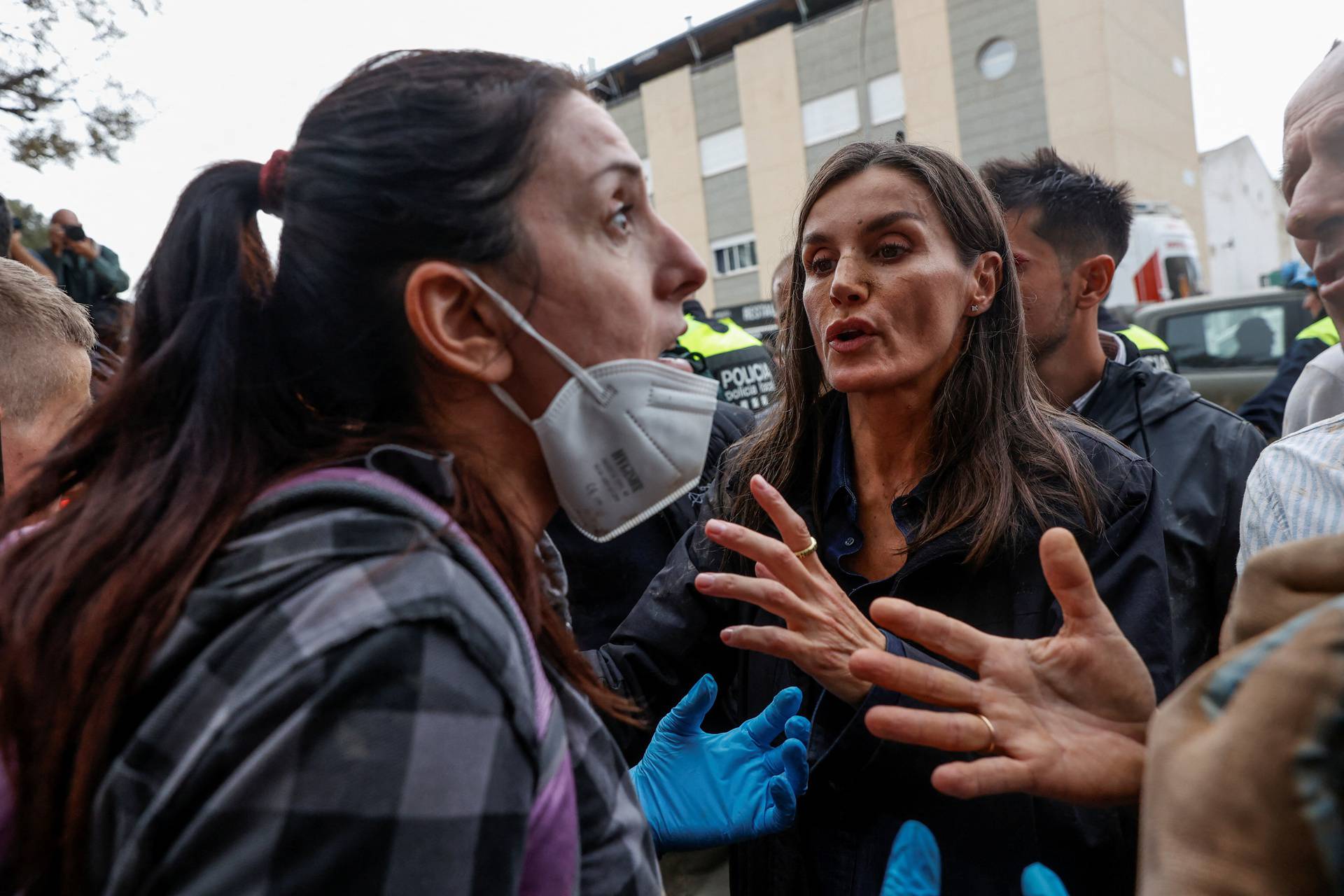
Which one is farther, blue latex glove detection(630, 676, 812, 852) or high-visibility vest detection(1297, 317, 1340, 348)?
high-visibility vest detection(1297, 317, 1340, 348)

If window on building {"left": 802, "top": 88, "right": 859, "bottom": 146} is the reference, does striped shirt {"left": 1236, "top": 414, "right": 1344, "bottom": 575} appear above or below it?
below

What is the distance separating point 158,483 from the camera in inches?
39.0

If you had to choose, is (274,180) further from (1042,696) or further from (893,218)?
(893,218)

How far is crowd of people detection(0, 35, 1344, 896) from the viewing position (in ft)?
2.56

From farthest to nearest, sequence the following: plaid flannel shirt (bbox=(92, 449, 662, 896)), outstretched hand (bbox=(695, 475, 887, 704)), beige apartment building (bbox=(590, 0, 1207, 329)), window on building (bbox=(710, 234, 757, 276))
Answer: window on building (bbox=(710, 234, 757, 276)) < beige apartment building (bbox=(590, 0, 1207, 329)) < outstretched hand (bbox=(695, 475, 887, 704)) < plaid flannel shirt (bbox=(92, 449, 662, 896))

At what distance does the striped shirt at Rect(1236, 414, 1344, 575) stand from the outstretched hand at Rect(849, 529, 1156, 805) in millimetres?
510

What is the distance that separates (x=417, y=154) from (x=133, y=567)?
584 millimetres

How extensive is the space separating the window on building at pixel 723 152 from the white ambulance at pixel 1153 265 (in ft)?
43.0

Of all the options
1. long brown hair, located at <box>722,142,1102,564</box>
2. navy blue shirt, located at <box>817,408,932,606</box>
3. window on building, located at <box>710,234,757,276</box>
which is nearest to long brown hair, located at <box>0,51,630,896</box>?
navy blue shirt, located at <box>817,408,932,606</box>

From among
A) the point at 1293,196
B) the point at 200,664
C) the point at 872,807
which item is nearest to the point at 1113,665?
the point at 872,807

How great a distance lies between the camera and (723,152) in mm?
25188

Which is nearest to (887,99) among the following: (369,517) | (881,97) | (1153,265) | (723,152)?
Answer: (881,97)

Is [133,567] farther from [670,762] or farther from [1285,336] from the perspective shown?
[1285,336]

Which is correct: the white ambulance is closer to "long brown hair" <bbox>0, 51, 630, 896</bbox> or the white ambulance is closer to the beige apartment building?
the beige apartment building
